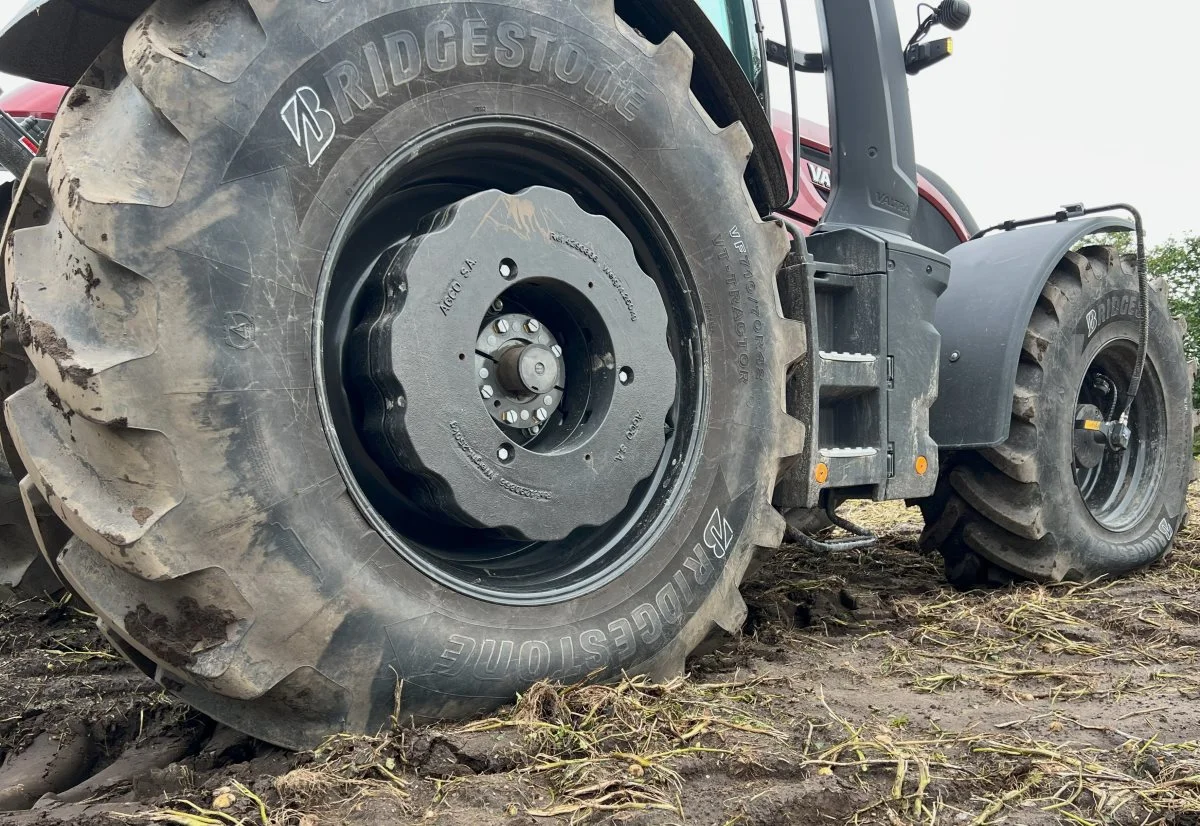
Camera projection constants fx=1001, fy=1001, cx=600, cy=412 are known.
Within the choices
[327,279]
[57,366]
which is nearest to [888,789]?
[327,279]

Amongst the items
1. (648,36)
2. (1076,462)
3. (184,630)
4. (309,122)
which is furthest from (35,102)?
(1076,462)

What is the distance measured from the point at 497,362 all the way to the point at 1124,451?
3.18 metres

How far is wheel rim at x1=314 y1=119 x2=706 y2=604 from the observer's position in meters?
2.01

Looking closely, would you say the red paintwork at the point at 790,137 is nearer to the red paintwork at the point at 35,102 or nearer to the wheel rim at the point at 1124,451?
the red paintwork at the point at 35,102

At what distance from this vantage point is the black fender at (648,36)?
6.20ft

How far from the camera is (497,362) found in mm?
2090

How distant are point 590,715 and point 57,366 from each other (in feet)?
3.66

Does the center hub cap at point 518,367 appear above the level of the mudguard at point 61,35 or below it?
below

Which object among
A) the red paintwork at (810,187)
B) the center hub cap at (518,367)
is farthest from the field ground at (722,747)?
the red paintwork at (810,187)

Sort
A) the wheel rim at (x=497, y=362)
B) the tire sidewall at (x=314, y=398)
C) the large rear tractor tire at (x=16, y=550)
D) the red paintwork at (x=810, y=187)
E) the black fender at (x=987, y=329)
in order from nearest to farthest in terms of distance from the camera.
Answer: the tire sidewall at (x=314, y=398)
the wheel rim at (x=497, y=362)
the large rear tractor tire at (x=16, y=550)
the black fender at (x=987, y=329)
the red paintwork at (x=810, y=187)

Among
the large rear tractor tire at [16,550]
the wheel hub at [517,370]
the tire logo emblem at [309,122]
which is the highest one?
the tire logo emblem at [309,122]

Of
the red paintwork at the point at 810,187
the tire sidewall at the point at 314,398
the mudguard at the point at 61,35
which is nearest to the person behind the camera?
the tire sidewall at the point at 314,398

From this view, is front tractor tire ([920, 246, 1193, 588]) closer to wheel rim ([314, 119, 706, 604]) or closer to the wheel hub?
wheel rim ([314, 119, 706, 604])

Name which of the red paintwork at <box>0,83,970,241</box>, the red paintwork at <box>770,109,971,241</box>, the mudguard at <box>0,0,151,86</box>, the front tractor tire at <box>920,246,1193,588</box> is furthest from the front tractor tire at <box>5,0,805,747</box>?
the red paintwork at <box>770,109,971,241</box>
